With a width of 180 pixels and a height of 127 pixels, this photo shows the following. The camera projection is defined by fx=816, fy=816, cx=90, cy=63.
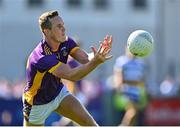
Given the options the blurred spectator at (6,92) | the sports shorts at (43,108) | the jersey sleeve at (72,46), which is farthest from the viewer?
the blurred spectator at (6,92)

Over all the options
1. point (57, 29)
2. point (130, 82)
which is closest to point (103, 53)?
point (57, 29)

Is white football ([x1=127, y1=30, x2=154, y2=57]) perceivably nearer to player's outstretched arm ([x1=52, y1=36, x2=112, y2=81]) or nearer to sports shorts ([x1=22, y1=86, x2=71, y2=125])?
player's outstretched arm ([x1=52, y1=36, x2=112, y2=81])

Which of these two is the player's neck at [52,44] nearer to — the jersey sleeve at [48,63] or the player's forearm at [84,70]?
the jersey sleeve at [48,63]

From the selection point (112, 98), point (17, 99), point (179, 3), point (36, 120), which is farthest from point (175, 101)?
point (179, 3)

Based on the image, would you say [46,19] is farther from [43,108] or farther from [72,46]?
[43,108]

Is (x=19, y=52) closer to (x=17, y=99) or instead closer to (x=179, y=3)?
(x=179, y=3)

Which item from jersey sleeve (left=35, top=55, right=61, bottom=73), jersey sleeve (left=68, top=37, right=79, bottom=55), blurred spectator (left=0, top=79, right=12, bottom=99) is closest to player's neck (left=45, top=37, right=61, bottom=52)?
jersey sleeve (left=35, top=55, right=61, bottom=73)

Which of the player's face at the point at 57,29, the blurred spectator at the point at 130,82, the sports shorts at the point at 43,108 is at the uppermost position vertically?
the player's face at the point at 57,29

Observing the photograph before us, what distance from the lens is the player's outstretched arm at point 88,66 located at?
9.23 m

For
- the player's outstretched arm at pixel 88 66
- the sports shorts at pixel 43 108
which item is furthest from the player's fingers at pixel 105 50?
the sports shorts at pixel 43 108

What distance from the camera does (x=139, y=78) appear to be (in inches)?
647

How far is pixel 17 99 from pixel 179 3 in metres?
38.6

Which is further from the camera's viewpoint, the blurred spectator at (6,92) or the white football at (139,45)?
the blurred spectator at (6,92)

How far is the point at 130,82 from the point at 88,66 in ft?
23.3
